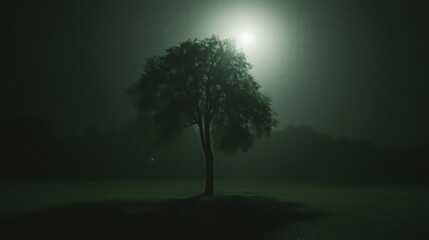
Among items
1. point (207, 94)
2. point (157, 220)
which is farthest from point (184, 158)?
point (157, 220)

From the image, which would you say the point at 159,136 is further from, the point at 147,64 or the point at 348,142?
the point at 348,142

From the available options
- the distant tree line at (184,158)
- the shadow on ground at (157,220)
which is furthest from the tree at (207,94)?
the distant tree line at (184,158)

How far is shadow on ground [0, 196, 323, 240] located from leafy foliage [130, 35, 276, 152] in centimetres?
1126

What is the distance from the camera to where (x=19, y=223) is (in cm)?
2267

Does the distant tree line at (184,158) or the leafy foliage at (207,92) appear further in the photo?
the distant tree line at (184,158)

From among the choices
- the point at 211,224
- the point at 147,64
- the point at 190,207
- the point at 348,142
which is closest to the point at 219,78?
the point at 147,64

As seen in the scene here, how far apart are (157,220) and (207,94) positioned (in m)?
20.9

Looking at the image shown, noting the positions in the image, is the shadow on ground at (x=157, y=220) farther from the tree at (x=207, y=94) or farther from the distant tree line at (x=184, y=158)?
the distant tree line at (x=184, y=158)

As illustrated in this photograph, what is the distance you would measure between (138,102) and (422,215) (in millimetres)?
27307

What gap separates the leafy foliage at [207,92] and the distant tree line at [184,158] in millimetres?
29786

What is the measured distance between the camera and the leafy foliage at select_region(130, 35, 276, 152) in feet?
141

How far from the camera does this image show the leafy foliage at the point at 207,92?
43094mm

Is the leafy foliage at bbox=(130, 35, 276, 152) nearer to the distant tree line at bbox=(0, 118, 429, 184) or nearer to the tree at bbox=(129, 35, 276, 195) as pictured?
the tree at bbox=(129, 35, 276, 195)

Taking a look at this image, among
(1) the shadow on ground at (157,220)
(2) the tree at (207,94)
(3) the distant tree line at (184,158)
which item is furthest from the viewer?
(3) the distant tree line at (184,158)
